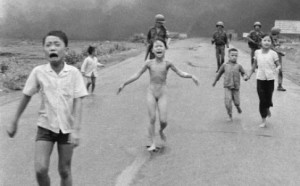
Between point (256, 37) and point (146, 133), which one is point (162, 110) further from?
point (256, 37)

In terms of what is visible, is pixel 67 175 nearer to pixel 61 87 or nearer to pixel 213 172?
pixel 61 87

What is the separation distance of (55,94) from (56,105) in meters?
0.10

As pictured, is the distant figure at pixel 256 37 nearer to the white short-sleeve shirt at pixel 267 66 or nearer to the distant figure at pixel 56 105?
the white short-sleeve shirt at pixel 267 66

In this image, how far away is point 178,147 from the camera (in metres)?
7.11

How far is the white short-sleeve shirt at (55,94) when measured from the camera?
441 cm

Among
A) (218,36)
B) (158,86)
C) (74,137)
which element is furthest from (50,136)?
(218,36)

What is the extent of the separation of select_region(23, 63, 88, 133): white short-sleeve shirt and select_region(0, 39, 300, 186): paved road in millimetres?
1242

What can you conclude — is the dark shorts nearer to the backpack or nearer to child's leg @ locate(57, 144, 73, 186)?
child's leg @ locate(57, 144, 73, 186)

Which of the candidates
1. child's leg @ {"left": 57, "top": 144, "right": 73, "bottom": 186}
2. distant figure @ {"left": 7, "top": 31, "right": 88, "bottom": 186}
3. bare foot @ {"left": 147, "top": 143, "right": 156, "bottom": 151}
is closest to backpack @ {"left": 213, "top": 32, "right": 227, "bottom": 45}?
bare foot @ {"left": 147, "top": 143, "right": 156, "bottom": 151}

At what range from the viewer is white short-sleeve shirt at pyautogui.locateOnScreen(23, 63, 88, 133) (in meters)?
4.41

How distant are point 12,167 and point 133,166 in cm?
152

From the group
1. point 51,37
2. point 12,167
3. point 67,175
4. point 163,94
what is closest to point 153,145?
point 163,94

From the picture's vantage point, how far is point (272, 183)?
548cm

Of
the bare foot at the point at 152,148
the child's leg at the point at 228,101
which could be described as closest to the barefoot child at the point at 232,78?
the child's leg at the point at 228,101
